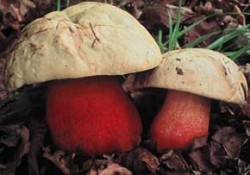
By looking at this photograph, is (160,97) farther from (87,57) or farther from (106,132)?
(87,57)

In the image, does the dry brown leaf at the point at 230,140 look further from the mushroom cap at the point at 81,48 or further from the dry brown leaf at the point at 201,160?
the mushroom cap at the point at 81,48

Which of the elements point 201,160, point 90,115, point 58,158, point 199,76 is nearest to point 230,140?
point 201,160

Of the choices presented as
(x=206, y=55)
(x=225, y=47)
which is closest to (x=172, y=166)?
(x=206, y=55)

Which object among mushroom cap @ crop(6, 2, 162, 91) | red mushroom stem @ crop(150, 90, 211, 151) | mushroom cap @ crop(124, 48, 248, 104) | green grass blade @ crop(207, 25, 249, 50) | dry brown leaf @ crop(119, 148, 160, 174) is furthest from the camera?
green grass blade @ crop(207, 25, 249, 50)

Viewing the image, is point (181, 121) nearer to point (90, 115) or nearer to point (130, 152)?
point (130, 152)

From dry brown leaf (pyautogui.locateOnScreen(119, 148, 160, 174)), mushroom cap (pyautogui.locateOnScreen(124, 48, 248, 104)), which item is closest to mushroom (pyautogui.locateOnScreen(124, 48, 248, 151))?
mushroom cap (pyautogui.locateOnScreen(124, 48, 248, 104))

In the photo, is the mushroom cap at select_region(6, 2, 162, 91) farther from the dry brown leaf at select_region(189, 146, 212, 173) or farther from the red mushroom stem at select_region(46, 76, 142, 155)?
the dry brown leaf at select_region(189, 146, 212, 173)
